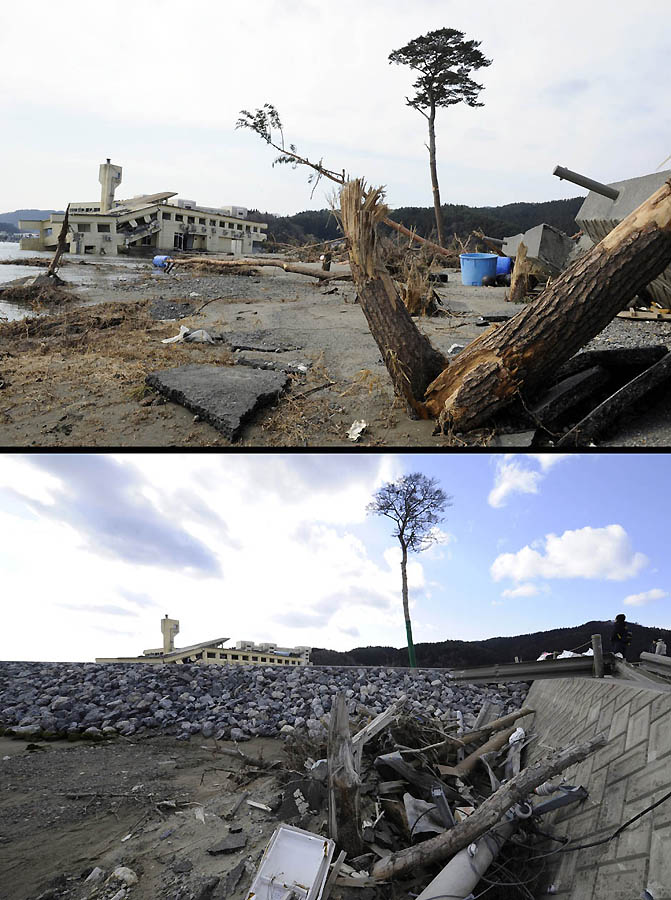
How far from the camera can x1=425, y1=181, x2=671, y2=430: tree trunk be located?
12.5ft

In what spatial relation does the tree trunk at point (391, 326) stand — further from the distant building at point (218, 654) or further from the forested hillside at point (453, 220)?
the forested hillside at point (453, 220)

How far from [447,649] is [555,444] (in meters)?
5.76

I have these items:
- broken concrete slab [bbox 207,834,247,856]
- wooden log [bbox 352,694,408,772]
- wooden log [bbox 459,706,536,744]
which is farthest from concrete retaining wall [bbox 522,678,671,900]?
broken concrete slab [bbox 207,834,247,856]

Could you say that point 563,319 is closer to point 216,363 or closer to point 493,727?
point 216,363

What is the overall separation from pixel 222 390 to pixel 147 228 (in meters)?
13.7

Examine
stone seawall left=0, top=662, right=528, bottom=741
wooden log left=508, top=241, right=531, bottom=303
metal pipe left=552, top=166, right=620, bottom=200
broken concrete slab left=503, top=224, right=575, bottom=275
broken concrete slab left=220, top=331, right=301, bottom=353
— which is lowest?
stone seawall left=0, top=662, right=528, bottom=741

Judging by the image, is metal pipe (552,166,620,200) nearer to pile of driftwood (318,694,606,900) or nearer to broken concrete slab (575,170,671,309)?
broken concrete slab (575,170,671,309)

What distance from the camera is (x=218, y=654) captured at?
7609mm

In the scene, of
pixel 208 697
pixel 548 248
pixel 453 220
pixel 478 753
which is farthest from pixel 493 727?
pixel 453 220

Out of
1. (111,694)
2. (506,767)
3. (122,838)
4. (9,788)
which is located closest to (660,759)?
(506,767)

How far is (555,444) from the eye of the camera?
13.0 ft

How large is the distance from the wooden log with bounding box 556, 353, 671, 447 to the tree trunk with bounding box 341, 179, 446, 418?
1.05 m

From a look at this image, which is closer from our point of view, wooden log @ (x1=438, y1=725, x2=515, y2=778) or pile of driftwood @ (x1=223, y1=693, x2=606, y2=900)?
pile of driftwood @ (x1=223, y1=693, x2=606, y2=900)

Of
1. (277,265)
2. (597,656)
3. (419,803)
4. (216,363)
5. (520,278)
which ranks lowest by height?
(597,656)
